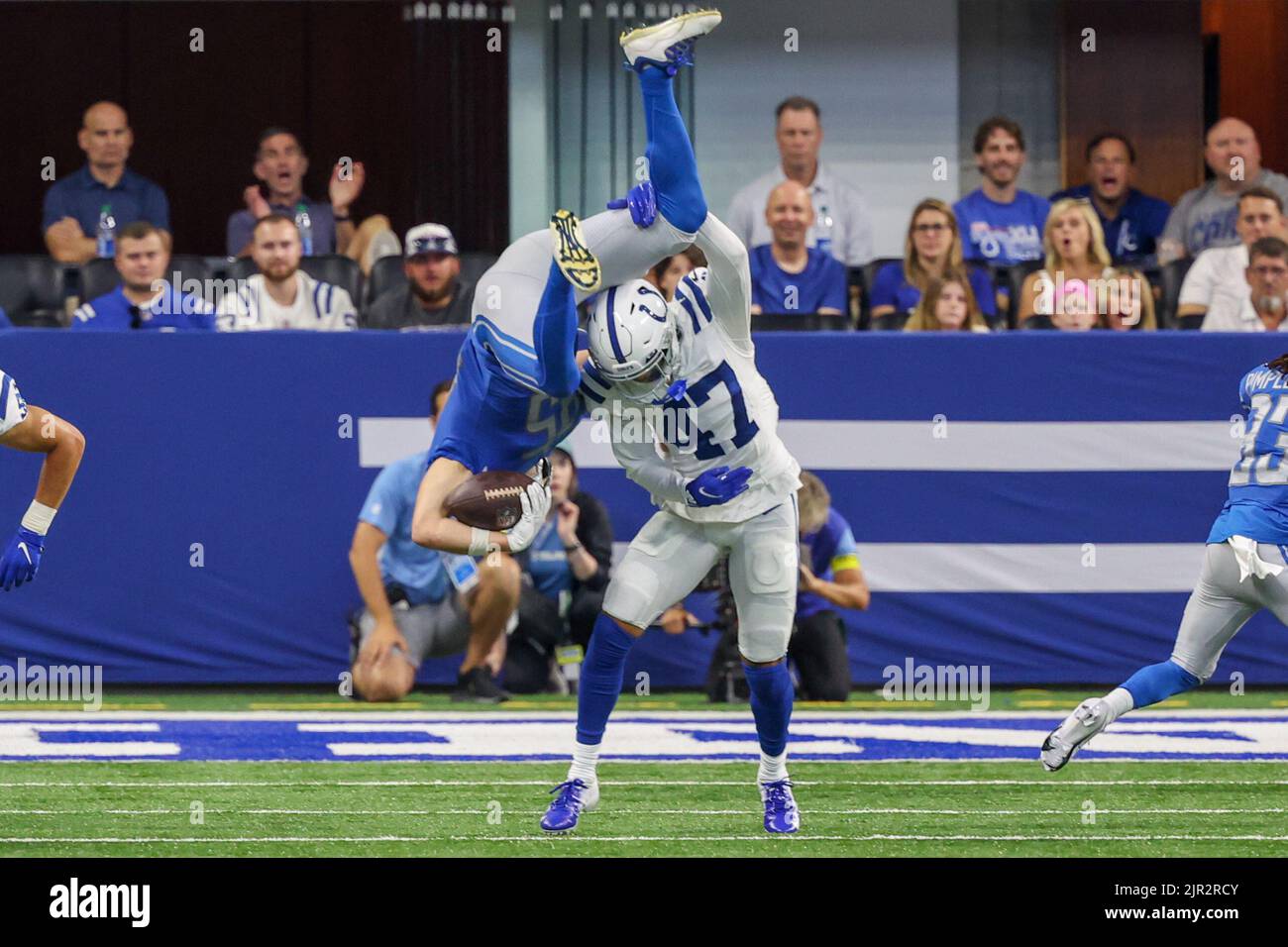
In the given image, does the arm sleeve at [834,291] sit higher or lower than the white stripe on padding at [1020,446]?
higher

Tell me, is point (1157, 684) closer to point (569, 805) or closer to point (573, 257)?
point (569, 805)

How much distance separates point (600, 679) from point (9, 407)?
2.08 metres

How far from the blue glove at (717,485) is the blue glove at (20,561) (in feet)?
6.94

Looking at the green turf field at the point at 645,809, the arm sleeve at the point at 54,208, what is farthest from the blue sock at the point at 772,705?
the arm sleeve at the point at 54,208

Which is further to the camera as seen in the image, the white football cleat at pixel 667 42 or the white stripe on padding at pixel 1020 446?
the white stripe on padding at pixel 1020 446

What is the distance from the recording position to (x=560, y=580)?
1027 centimetres

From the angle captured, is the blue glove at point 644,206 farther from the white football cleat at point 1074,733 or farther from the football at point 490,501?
the white football cleat at point 1074,733

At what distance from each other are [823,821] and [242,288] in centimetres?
509

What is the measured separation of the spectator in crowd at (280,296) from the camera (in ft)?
35.1

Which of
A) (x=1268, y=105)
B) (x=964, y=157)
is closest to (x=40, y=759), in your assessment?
(x=964, y=157)

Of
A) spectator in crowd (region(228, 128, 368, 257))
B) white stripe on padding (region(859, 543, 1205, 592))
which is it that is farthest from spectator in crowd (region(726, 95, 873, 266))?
spectator in crowd (region(228, 128, 368, 257))

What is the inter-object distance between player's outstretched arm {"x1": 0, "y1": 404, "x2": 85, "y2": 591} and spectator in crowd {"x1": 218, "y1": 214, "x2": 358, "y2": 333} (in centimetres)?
344

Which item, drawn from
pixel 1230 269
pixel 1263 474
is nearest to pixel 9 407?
pixel 1263 474

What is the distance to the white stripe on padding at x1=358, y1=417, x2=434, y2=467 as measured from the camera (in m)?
10.4
